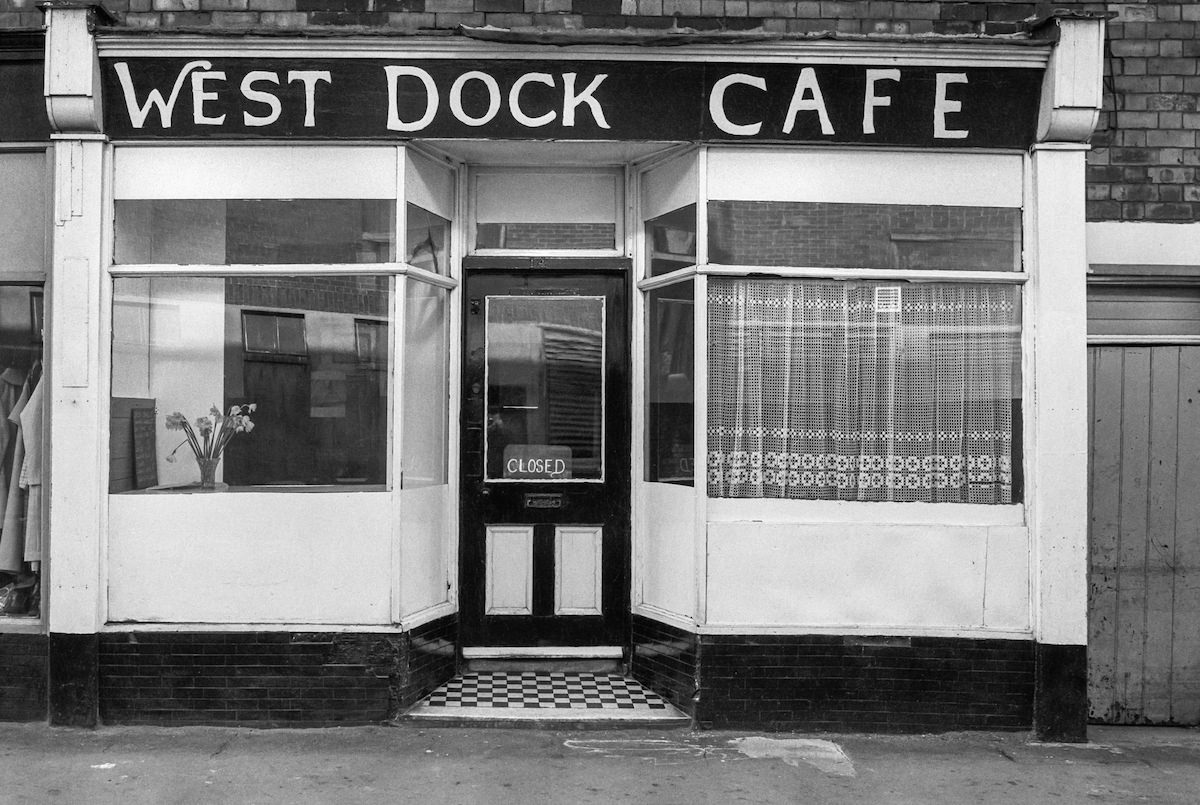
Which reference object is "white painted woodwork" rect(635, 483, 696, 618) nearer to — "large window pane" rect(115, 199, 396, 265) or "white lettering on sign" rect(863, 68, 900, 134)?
"large window pane" rect(115, 199, 396, 265)

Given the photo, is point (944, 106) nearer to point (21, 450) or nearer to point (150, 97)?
point (150, 97)

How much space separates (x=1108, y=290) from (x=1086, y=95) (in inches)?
49.1

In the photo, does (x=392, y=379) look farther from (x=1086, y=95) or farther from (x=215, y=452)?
(x=1086, y=95)

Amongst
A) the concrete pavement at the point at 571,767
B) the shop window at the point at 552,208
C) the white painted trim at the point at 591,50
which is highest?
the white painted trim at the point at 591,50

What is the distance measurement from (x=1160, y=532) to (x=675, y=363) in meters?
3.16

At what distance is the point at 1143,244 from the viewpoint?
652 centimetres

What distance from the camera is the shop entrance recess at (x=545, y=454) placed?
6871mm

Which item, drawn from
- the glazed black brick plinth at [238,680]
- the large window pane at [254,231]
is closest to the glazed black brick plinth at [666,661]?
the glazed black brick plinth at [238,680]

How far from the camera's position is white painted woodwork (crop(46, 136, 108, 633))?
614cm

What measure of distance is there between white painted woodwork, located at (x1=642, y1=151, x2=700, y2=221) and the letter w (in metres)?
2.72

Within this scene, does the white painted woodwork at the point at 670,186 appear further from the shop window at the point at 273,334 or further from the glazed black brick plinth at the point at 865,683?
the glazed black brick plinth at the point at 865,683

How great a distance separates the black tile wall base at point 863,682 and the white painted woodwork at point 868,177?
2596 millimetres

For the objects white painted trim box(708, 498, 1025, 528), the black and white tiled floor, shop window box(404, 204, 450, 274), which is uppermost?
shop window box(404, 204, 450, 274)

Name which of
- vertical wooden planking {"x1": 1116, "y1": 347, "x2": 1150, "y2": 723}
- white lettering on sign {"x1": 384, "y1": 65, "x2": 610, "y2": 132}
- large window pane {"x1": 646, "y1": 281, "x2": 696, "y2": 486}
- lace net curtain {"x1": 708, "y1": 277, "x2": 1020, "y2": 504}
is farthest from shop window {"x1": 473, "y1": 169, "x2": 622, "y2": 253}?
vertical wooden planking {"x1": 1116, "y1": 347, "x2": 1150, "y2": 723}
